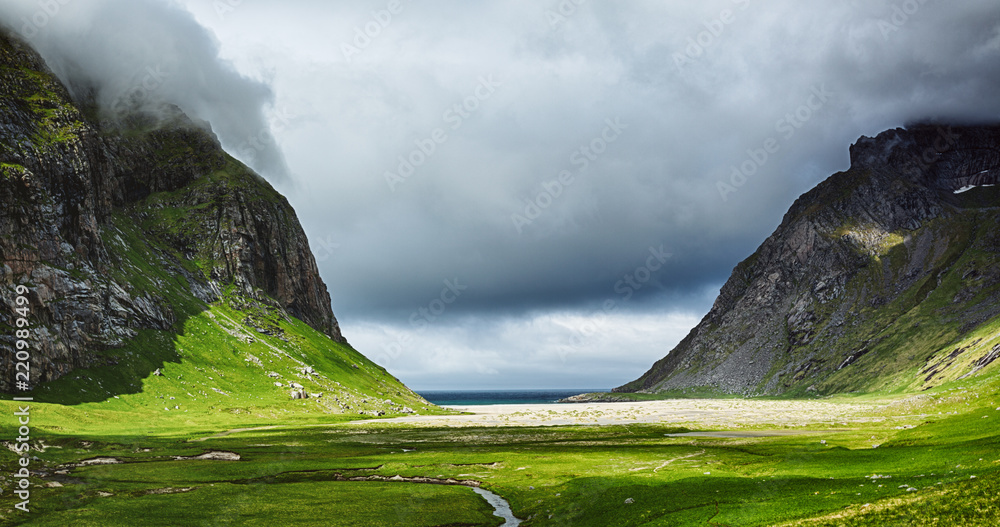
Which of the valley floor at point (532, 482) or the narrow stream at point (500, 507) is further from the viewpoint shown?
the narrow stream at point (500, 507)

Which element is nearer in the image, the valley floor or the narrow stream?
the valley floor

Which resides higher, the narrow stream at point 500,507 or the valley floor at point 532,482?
the valley floor at point 532,482

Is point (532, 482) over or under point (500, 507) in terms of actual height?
over

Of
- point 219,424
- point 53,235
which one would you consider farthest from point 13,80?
point 219,424

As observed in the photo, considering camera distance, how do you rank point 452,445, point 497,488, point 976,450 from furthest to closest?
point 452,445
point 497,488
point 976,450

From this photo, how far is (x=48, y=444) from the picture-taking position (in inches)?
3455

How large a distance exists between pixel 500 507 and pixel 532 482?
891 centimetres

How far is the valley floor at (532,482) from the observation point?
37.8 meters

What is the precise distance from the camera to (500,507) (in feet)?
184

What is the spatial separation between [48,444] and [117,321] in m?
95.0

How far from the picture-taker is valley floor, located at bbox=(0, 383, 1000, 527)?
37812mm

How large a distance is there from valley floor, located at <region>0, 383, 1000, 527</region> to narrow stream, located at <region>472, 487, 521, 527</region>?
1.19 meters

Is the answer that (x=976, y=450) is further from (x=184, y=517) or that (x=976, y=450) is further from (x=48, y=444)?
(x=48, y=444)

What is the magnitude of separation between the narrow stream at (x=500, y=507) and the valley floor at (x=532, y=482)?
119cm
